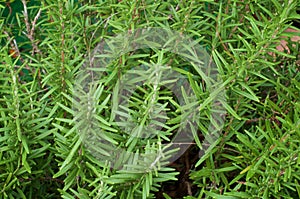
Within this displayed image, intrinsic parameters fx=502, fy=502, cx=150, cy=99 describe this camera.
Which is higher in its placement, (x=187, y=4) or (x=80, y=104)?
(x=187, y=4)

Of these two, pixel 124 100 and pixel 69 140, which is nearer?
pixel 69 140

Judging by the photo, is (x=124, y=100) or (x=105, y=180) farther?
(x=124, y=100)

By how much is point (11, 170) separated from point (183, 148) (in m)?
0.41

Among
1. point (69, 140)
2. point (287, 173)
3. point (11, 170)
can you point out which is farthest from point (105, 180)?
point (287, 173)

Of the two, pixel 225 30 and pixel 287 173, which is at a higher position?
pixel 225 30

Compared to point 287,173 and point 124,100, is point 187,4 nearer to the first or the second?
point 124,100

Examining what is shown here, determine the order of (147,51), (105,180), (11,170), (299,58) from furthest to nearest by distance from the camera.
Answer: (299,58) < (147,51) < (11,170) < (105,180)

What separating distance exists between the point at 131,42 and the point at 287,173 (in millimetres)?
425

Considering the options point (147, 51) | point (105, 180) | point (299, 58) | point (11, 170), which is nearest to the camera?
point (105, 180)

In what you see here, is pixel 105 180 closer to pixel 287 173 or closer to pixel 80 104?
pixel 80 104

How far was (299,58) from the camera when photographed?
136 cm

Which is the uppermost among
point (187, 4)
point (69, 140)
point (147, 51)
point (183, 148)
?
point (187, 4)

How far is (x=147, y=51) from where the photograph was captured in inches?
47.6

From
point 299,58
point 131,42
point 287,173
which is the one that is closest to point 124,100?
point 131,42
